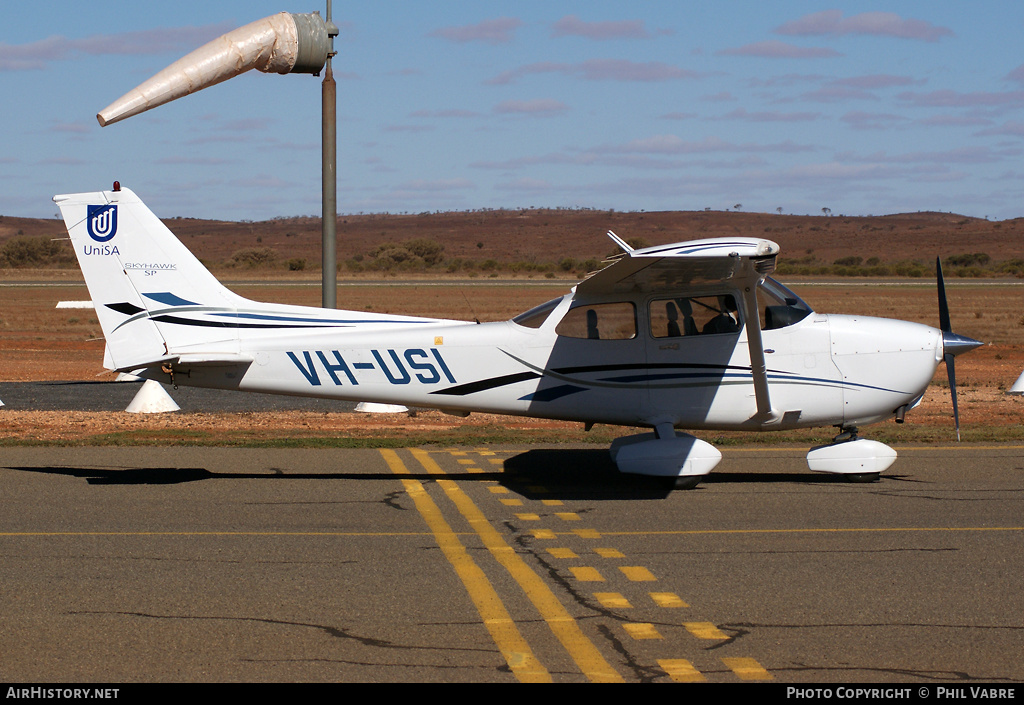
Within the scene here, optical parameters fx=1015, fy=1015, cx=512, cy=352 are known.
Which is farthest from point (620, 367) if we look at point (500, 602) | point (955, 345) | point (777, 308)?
point (500, 602)

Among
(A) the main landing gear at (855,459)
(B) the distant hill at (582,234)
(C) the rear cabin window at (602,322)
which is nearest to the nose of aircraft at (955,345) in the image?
(A) the main landing gear at (855,459)

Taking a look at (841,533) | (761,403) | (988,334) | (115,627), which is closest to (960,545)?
(841,533)

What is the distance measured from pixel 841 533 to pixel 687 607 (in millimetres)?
2437

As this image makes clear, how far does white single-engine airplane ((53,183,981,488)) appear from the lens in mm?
9719

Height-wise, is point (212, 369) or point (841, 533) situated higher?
point (212, 369)

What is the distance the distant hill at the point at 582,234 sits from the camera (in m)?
115

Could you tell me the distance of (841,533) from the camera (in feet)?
25.8

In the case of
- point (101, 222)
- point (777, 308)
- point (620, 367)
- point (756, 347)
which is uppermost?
point (101, 222)

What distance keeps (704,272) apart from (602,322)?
1.22 m

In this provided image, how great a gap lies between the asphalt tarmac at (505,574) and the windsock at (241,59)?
4083mm

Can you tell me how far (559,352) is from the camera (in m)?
9.92

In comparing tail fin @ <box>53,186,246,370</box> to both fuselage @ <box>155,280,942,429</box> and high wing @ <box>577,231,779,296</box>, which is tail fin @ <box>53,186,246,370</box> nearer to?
fuselage @ <box>155,280,942,429</box>

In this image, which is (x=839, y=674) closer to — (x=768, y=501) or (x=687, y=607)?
(x=687, y=607)

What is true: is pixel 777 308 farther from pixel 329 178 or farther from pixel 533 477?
pixel 329 178
